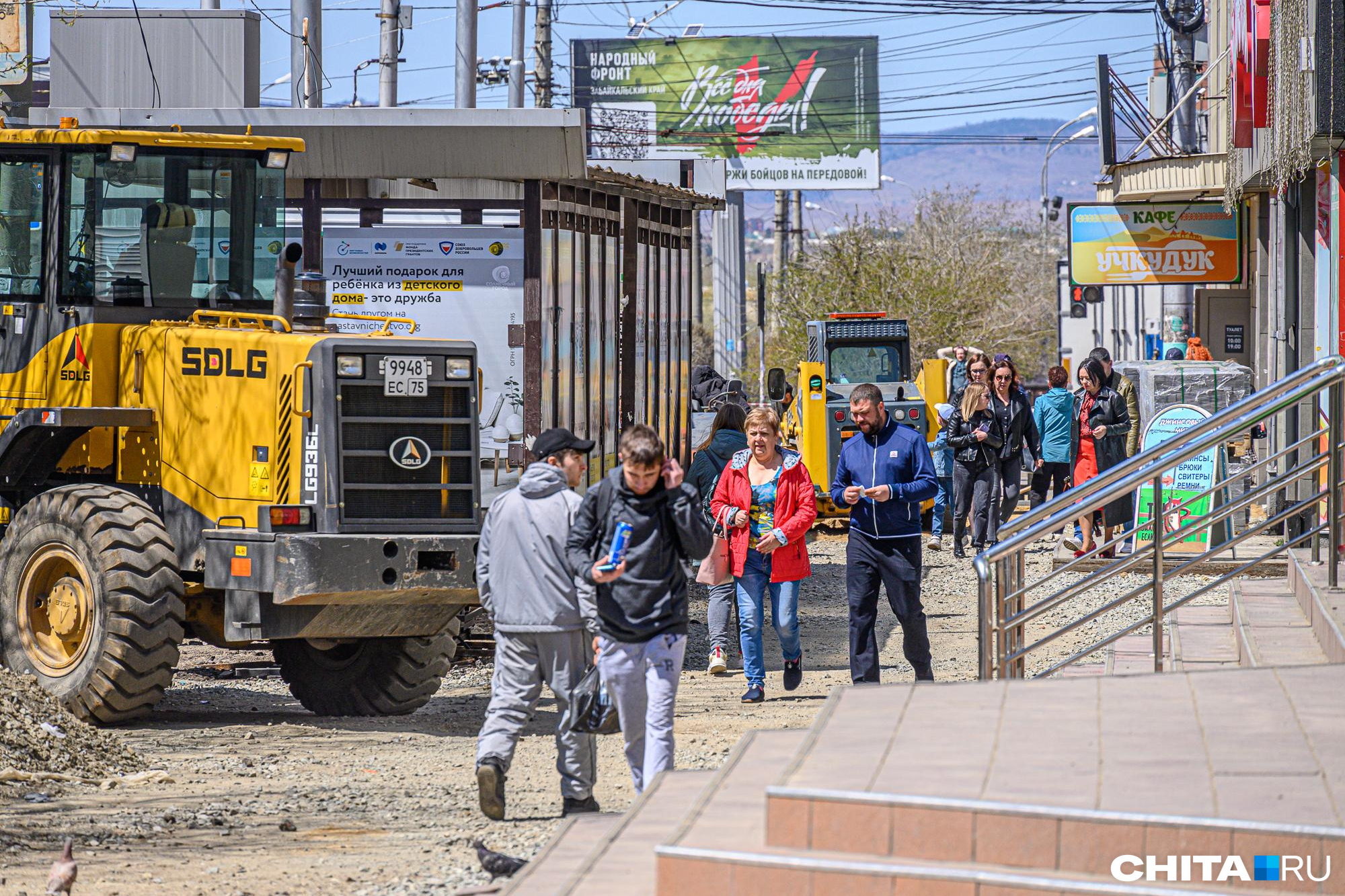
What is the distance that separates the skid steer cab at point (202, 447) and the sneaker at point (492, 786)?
7.57 ft

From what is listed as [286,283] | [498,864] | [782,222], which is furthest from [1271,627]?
[782,222]

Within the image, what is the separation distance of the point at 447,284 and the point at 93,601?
14.1 ft

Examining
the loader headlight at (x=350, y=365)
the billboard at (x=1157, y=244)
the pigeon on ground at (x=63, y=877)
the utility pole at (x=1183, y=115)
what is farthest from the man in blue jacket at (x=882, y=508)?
the utility pole at (x=1183, y=115)

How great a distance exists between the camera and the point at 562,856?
6184mm

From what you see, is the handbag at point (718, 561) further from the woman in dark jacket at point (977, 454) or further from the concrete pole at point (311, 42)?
the concrete pole at point (311, 42)

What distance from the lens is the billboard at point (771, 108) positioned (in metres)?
51.8

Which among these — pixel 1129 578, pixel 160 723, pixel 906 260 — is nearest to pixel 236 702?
pixel 160 723

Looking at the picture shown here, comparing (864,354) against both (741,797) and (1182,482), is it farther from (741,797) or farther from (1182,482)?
(741,797)

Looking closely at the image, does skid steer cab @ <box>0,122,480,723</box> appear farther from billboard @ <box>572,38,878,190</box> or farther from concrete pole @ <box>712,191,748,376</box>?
billboard @ <box>572,38,878,190</box>

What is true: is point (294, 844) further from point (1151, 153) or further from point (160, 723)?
point (1151, 153)

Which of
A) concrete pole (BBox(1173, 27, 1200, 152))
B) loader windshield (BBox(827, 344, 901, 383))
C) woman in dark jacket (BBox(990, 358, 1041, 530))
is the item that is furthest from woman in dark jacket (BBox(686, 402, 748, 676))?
concrete pole (BBox(1173, 27, 1200, 152))

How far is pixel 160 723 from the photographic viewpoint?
1012cm

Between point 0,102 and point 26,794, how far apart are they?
648 cm

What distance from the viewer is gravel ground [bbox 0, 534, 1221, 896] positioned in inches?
267
